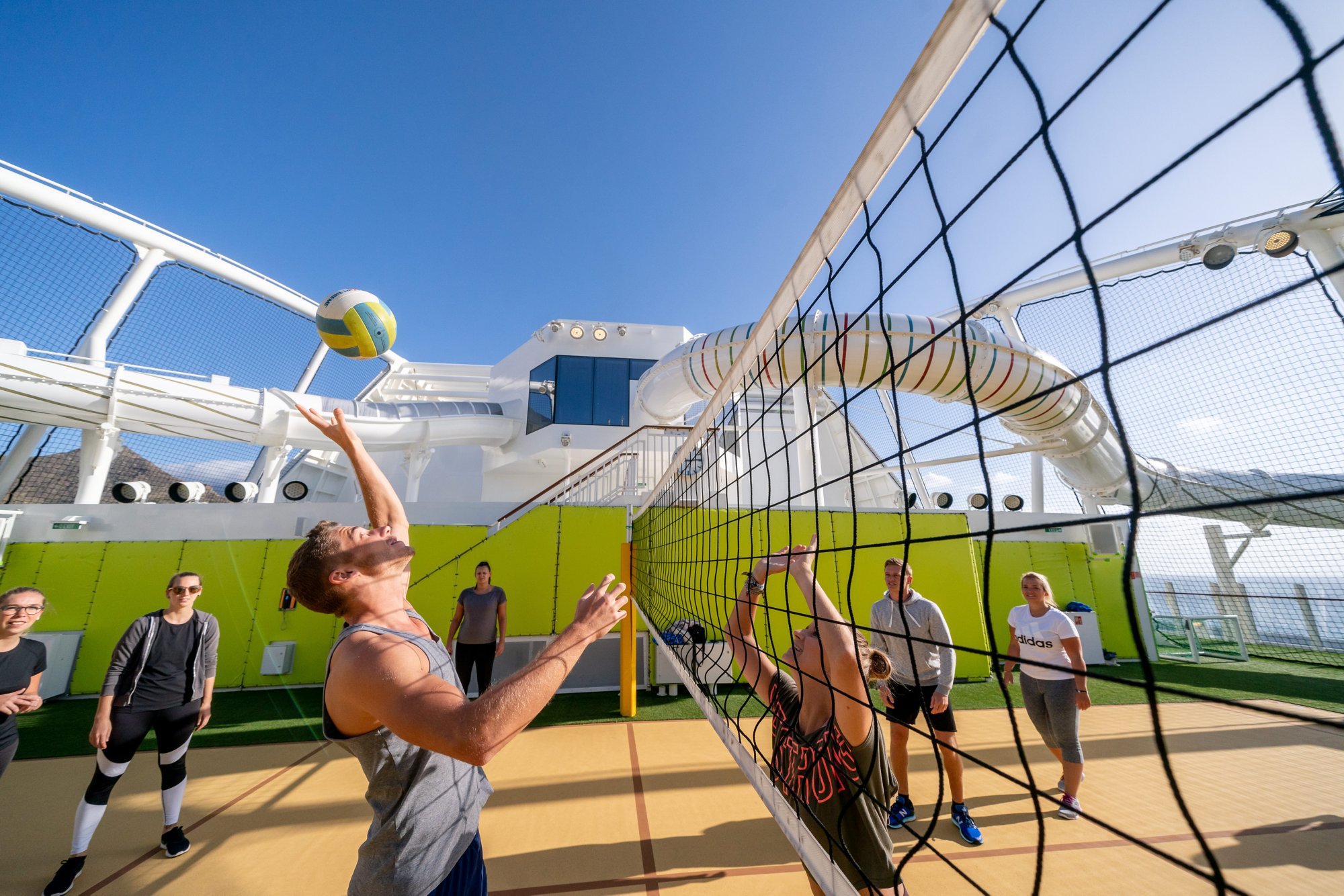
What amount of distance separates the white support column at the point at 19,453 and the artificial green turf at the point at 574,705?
528 cm

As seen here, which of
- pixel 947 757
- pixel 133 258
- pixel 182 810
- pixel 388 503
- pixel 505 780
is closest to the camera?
pixel 388 503

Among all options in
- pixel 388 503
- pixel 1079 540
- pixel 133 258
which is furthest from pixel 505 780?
pixel 133 258

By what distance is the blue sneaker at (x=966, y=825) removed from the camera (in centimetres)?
304

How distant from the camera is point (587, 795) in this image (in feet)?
12.4

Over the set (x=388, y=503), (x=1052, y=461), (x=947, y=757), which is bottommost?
(x=947, y=757)

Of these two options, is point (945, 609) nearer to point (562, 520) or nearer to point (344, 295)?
point (562, 520)

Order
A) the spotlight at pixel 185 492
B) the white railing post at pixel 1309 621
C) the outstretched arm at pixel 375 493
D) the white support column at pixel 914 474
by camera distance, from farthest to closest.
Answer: the white support column at pixel 914 474 → the white railing post at pixel 1309 621 → the spotlight at pixel 185 492 → the outstretched arm at pixel 375 493

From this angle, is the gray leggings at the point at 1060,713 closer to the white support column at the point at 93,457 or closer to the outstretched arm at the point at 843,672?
the outstretched arm at the point at 843,672

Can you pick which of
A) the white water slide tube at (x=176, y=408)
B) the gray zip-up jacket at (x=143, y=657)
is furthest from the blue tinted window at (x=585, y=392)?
the gray zip-up jacket at (x=143, y=657)

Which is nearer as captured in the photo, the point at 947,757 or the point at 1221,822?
the point at 1221,822

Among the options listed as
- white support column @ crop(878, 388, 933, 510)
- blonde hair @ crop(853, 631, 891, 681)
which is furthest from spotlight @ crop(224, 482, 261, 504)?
white support column @ crop(878, 388, 933, 510)

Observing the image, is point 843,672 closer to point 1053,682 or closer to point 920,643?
point 920,643

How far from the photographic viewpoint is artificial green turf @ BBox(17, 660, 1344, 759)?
16.9 ft

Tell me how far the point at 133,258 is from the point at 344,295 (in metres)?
8.07
